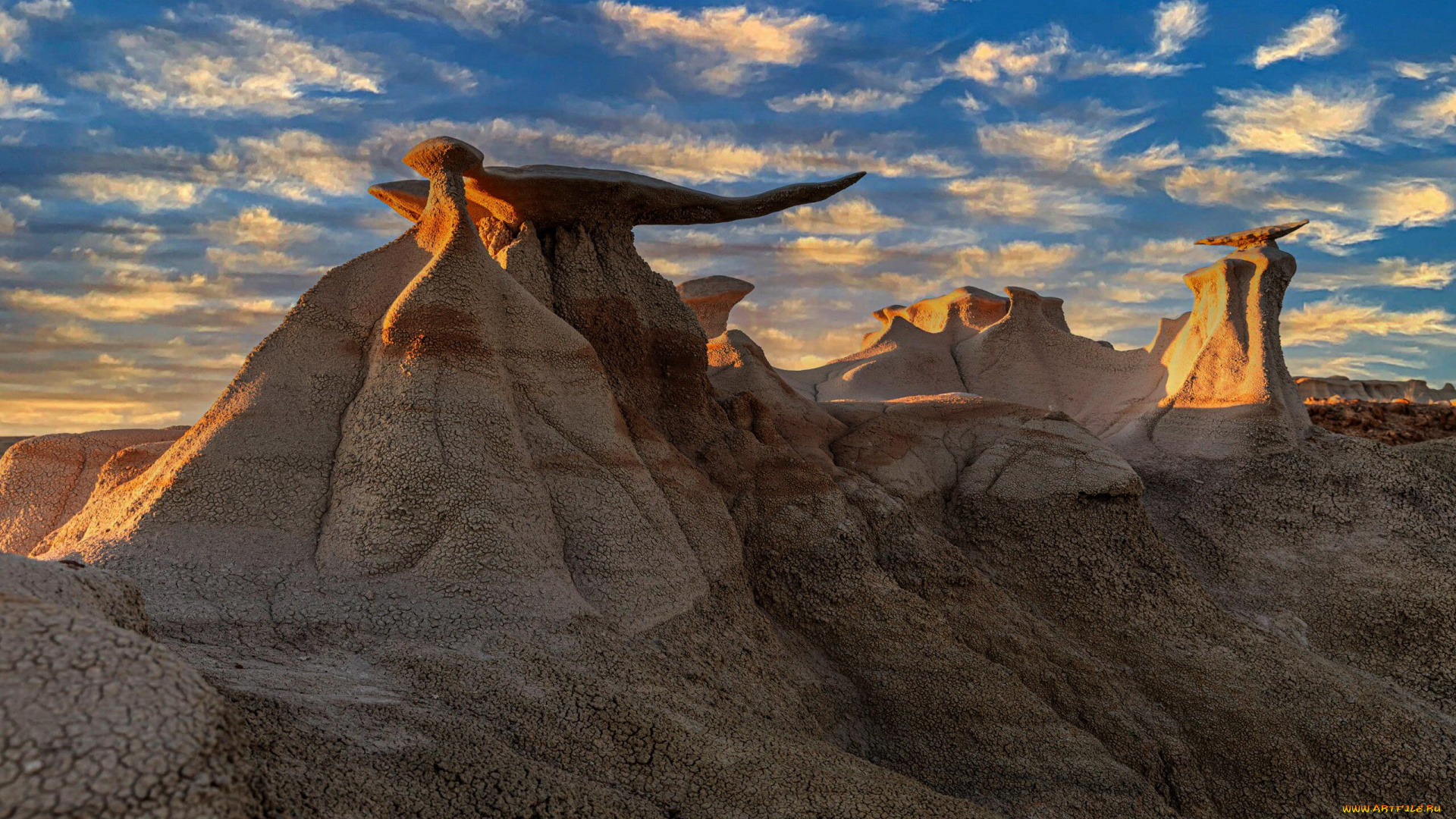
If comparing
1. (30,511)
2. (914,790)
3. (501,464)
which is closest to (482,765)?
(914,790)

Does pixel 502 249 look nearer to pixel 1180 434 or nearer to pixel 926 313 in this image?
pixel 1180 434

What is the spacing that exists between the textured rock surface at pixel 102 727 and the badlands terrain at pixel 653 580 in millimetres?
10

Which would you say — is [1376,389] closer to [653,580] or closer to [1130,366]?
[1130,366]

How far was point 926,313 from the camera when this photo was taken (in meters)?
21.8

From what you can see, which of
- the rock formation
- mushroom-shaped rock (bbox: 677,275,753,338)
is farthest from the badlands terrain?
the rock formation

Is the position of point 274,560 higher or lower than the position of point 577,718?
higher

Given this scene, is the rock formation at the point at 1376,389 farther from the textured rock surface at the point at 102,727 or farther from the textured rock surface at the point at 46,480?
the textured rock surface at the point at 102,727

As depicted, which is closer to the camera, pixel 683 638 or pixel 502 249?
pixel 683 638

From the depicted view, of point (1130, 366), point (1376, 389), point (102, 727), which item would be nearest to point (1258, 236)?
point (1130, 366)

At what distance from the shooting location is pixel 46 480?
9891 mm

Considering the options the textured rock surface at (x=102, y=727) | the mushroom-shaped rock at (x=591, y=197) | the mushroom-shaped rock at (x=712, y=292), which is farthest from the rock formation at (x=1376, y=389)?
the textured rock surface at (x=102, y=727)

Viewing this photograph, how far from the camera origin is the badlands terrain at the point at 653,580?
3.98 metres

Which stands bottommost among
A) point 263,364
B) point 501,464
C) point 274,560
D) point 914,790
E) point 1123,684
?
point 1123,684

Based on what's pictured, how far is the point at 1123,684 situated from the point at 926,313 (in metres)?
13.6
